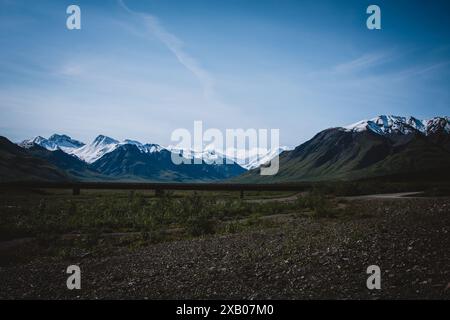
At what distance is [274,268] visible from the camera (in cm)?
1775

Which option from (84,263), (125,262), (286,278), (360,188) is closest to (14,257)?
(84,263)

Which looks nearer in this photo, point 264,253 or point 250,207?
point 264,253

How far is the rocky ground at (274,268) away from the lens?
14871 mm

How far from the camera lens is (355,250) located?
1861 centimetres

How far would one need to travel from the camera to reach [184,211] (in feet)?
151

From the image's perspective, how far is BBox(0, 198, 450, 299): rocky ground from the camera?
14.9 meters

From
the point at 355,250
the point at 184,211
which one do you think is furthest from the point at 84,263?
the point at 184,211

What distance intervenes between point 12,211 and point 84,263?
30000 mm
